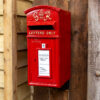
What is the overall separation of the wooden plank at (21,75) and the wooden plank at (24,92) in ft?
0.24

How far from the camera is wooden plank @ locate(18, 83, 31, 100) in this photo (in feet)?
9.89

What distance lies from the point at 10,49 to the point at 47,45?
22.1 inches

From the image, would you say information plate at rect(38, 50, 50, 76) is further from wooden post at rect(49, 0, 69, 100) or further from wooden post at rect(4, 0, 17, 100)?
wooden post at rect(49, 0, 69, 100)

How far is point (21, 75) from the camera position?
302 cm

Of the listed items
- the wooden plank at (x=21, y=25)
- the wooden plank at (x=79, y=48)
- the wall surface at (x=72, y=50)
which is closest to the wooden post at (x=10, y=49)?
the wall surface at (x=72, y=50)

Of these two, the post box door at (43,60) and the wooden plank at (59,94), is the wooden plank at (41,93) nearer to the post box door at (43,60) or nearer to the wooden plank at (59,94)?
the wooden plank at (59,94)

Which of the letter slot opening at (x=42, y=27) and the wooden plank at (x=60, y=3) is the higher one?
the wooden plank at (x=60, y=3)

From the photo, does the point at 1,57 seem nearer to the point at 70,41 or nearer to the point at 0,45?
the point at 0,45

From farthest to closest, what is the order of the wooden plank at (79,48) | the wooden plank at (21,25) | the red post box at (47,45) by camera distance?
1. the wooden plank at (21,25)
2. the wooden plank at (79,48)
3. the red post box at (47,45)

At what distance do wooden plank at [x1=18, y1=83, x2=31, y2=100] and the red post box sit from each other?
0.48 m

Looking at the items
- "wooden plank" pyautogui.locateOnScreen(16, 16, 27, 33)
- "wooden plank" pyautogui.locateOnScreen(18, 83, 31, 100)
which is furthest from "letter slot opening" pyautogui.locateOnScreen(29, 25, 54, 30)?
"wooden plank" pyautogui.locateOnScreen(18, 83, 31, 100)

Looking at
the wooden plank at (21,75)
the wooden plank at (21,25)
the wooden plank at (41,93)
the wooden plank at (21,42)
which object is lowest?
the wooden plank at (41,93)

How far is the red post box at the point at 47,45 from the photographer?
246 cm

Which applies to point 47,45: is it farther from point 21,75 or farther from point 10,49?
point 21,75
